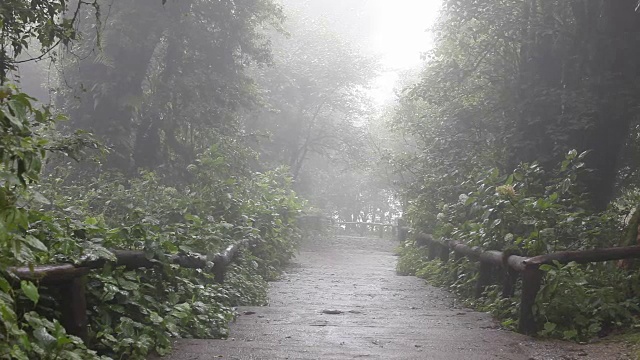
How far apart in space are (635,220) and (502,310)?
1.55 metres

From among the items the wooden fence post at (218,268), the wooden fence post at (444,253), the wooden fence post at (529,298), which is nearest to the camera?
the wooden fence post at (529,298)

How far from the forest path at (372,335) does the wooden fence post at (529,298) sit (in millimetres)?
144

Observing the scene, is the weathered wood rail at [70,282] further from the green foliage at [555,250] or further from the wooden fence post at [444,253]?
the wooden fence post at [444,253]

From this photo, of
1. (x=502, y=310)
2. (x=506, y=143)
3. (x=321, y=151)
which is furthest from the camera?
(x=321, y=151)

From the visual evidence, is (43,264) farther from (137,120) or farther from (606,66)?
(137,120)

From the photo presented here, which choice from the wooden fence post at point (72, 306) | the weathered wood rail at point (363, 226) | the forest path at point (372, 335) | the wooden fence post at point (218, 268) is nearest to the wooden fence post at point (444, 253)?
the forest path at point (372, 335)

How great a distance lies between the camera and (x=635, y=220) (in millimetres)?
6742

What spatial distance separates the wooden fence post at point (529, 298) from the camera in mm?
6000

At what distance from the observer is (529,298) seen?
19.8 feet

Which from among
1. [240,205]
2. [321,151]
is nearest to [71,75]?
[240,205]

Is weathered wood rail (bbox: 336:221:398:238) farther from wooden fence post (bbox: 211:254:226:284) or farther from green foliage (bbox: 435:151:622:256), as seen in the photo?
wooden fence post (bbox: 211:254:226:284)

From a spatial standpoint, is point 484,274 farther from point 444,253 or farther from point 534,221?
point 444,253

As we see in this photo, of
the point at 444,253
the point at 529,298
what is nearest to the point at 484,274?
the point at 529,298

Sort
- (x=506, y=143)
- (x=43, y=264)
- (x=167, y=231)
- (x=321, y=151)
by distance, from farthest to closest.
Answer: (x=321, y=151), (x=506, y=143), (x=167, y=231), (x=43, y=264)
